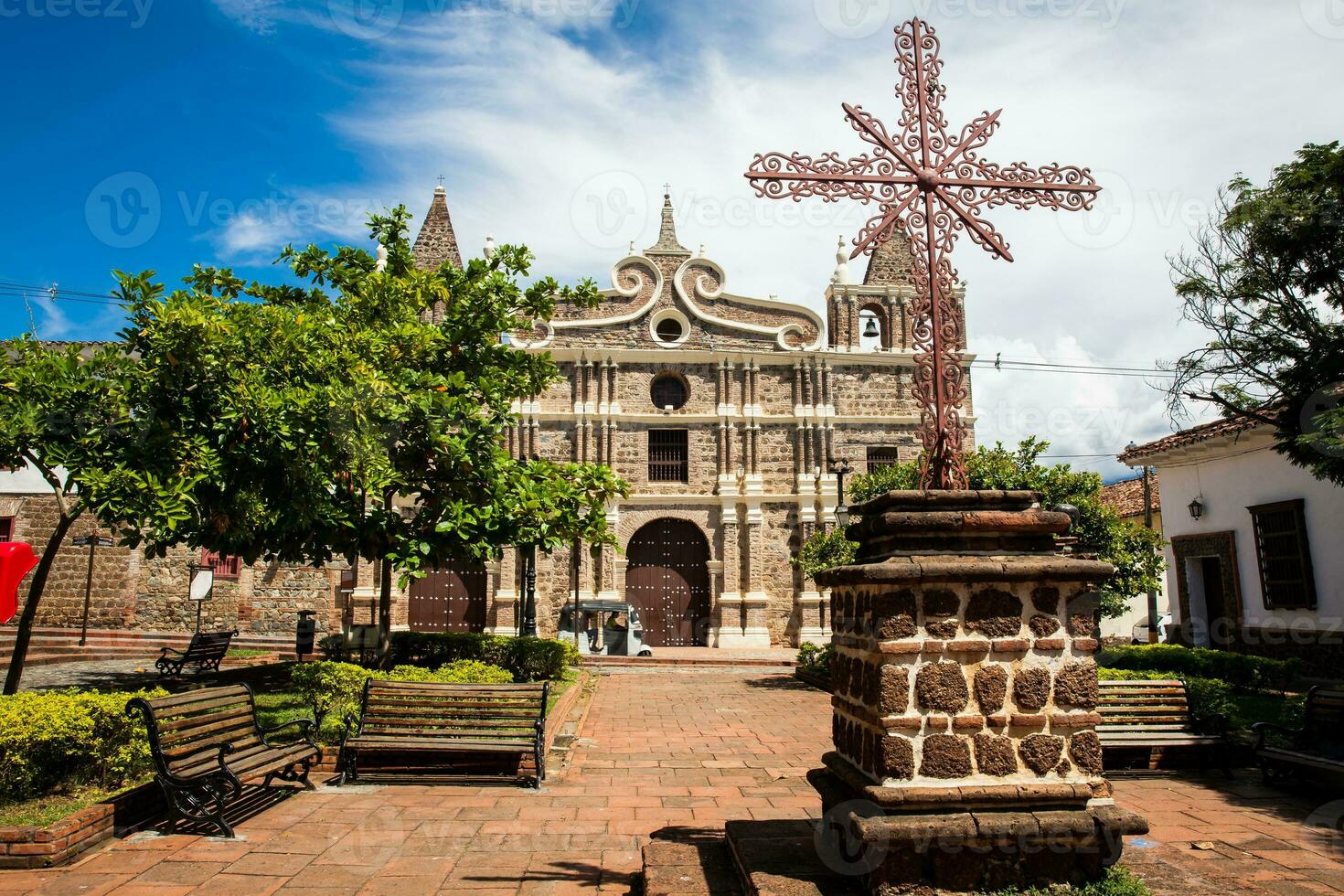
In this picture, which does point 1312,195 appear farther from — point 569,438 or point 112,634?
point 112,634

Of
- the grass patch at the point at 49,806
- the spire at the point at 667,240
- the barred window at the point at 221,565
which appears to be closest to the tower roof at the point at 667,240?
the spire at the point at 667,240

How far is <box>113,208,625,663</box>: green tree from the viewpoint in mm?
8195

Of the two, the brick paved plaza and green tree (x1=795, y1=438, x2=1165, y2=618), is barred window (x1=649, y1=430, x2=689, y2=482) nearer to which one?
green tree (x1=795, y1=438, x2=1165, y2=618)

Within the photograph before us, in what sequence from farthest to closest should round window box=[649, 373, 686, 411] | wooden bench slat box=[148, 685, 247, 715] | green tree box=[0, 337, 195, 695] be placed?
1. round window box=[649, 373, 686, 411]
2. green tree box=[0, 337, 195, 695]
3. wooden bench slat box=[148, 685, 247, 715]

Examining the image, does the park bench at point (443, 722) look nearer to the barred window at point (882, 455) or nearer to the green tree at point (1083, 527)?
the green tree at point (1083, 527)

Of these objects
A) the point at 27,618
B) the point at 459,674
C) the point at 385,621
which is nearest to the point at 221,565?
the point at 385,621

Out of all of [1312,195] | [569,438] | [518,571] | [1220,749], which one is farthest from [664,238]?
[1220,749]

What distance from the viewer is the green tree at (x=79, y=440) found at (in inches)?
297

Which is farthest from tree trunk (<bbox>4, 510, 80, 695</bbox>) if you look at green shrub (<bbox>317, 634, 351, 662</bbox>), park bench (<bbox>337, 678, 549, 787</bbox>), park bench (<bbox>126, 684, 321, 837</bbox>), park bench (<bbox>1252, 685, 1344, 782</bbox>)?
park bench (<bbox>1252, 685, 1344, 782</bbox>)

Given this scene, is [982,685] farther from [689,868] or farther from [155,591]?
[155,591]

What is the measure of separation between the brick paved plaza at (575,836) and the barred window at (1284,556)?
933 centimetres

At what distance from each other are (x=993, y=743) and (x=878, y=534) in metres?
1.03

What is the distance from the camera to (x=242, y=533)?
8922mm

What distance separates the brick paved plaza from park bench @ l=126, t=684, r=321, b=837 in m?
0.22
